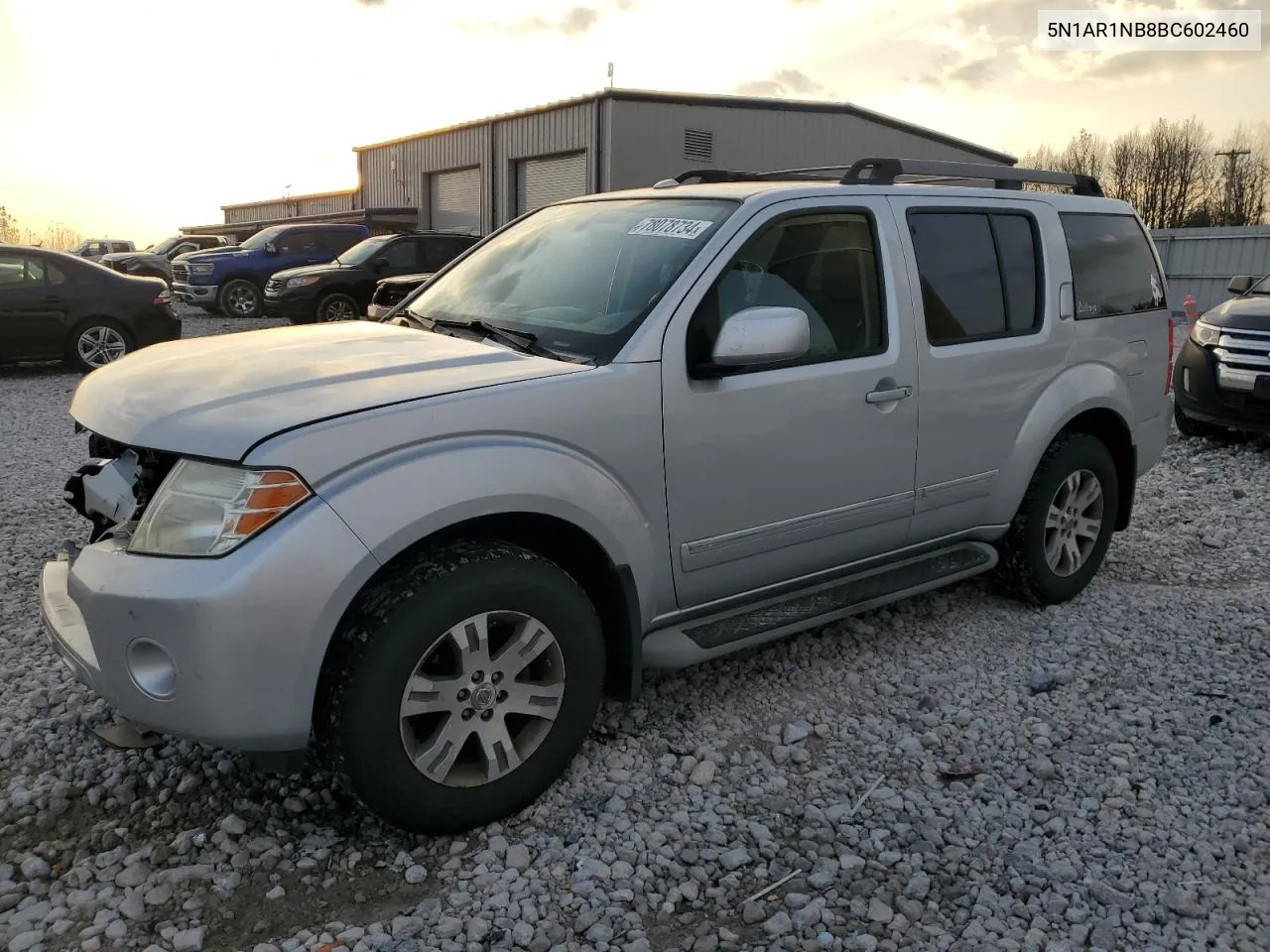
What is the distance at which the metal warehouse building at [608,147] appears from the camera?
984 inches

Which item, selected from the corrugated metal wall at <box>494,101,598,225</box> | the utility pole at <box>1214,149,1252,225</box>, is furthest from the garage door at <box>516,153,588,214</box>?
the utility pole at <box>1214,149,1252,225</box>

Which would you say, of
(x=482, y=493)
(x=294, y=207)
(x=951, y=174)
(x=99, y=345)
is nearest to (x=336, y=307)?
(x=99, y=345)

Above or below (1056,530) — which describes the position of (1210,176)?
above

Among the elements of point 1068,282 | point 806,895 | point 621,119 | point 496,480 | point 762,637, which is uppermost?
point 621,119

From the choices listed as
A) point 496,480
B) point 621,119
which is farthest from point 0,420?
point 621,119

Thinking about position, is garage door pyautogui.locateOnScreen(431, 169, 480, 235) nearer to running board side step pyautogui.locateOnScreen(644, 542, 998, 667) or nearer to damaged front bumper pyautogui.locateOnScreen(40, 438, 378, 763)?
running board side step pyautogui.locateOnScreen(644, 542, 998, 667)

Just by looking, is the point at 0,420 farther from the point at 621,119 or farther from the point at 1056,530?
the point at 621,119

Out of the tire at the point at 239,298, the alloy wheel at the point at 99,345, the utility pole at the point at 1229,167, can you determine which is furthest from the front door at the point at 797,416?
the utility pole at the point at 1229,167

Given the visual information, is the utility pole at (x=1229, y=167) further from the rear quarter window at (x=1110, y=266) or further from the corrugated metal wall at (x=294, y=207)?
the rear quarter window at (x=1110, y=266)

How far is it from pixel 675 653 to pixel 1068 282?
2.52m

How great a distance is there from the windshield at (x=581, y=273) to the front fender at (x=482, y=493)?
412 mm

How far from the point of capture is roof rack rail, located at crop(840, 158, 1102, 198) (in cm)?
391

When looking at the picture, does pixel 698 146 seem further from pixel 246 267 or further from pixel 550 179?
pixel 246 267

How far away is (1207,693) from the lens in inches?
150
